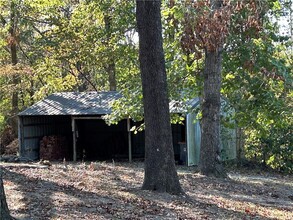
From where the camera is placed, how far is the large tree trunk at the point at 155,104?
33.0 feet

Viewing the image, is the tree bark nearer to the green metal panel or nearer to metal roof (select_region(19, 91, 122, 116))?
the green metal panel

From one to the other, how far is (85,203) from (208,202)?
3.14 meters

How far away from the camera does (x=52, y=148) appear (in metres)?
24.0

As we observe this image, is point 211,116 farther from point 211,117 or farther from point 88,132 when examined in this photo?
point 88,132

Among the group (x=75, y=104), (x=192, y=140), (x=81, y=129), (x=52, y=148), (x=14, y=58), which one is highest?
(x=14, y=58)

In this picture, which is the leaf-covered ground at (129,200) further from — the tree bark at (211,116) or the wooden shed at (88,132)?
the wooden shed at (88,132)

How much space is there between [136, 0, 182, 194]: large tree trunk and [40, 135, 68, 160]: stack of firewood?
14.4m

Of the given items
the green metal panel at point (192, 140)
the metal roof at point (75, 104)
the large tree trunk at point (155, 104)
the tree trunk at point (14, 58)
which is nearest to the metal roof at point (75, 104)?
the metal roof at point (75, 104)

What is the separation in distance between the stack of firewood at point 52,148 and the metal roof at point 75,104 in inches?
60.5

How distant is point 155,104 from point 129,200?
209 cm

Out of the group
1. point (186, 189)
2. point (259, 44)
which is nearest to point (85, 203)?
point (186, 189)

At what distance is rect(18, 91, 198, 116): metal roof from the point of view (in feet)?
74.9

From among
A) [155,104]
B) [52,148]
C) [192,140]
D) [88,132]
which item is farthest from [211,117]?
[88,132]

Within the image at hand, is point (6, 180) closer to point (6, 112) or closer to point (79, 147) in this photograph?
point (79, 147)
